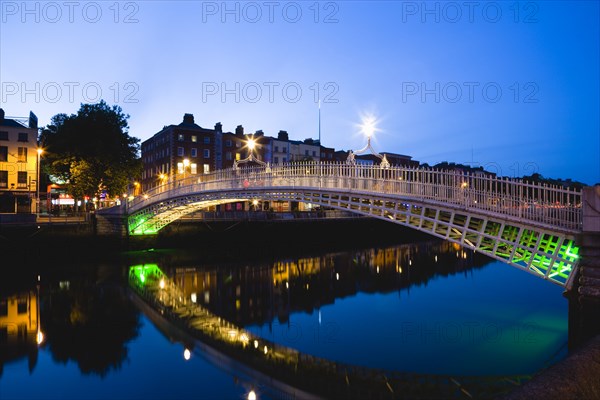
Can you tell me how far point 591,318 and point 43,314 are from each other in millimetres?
17054

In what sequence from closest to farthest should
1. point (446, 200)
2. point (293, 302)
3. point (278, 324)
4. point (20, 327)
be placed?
point (446, 200)
point (20, 327)
point (278, 324)
point (293, 302)

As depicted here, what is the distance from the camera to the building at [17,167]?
38.2 m

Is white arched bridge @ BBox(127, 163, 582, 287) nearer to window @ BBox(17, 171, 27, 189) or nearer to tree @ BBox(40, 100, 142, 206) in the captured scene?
tree @ BBox(40, 100, 142, 206)

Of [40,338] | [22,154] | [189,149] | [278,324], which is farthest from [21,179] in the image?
[278,324]

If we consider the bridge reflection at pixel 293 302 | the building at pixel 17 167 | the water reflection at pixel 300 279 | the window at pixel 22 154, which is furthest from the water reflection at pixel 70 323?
the window at pixel 22 154

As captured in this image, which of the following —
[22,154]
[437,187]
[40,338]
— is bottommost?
[40,338]

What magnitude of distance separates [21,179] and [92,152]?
33.1 ft

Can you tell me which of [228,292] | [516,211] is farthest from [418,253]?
[516,211]

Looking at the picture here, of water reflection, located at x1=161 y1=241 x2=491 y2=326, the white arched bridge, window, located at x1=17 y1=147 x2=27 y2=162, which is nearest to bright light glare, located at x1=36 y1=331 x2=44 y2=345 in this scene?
water reflection, located at x1=161 y1=241 x2=491 y2=326

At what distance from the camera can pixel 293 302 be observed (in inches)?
728

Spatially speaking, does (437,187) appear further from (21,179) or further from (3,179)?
(3,179)

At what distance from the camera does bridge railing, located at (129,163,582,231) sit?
1193cm

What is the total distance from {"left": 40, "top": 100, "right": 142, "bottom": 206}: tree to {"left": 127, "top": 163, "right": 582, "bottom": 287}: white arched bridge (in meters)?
9.38

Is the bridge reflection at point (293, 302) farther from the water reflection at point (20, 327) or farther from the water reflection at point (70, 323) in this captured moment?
the water reflection at point (20, 327)
